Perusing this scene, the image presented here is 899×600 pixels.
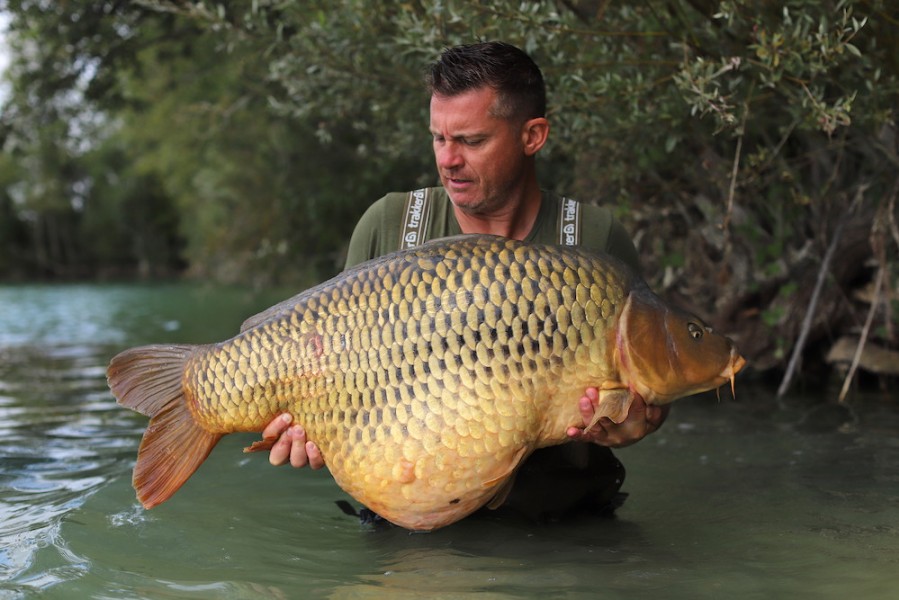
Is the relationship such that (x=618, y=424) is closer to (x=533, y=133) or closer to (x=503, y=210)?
(x=503, y=210)

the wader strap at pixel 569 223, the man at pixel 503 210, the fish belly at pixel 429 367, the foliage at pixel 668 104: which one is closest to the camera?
the fish belly at pixel 429 367

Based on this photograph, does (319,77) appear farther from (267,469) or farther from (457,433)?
(457,433)

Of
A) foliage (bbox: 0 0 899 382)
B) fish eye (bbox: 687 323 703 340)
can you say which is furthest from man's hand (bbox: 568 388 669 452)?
foliage (bbox: 0 0 899 382)

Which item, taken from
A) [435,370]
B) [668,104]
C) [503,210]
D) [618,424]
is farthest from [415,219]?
[668,104]

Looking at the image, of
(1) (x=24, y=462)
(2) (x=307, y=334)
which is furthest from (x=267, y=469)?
(2) (x=307, y=334)

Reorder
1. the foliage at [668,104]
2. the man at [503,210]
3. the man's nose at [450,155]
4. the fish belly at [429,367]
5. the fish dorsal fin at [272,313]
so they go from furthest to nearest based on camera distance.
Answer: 1. the foliage at [668,104]
2. the man's nose at [450,155]
3. the man at [503,210]
4. the fish dorsal fin at [272,313]
5. the fish belly at [429,367]

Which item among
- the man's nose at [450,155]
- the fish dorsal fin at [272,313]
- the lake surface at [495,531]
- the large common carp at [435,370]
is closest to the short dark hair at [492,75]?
the man's nose at [450,155]

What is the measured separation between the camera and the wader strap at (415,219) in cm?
267

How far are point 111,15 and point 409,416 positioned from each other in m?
6.82

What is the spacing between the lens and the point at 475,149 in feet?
8.12

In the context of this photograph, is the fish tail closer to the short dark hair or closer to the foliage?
the short dark hair

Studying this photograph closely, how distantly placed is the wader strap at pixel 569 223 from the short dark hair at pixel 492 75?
1.01 ft

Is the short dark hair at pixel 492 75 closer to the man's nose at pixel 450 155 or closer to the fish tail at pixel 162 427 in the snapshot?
the man's nose at pixel 450 155

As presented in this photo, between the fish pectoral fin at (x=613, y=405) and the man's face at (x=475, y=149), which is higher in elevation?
the man's face at (x=475, y=149)
